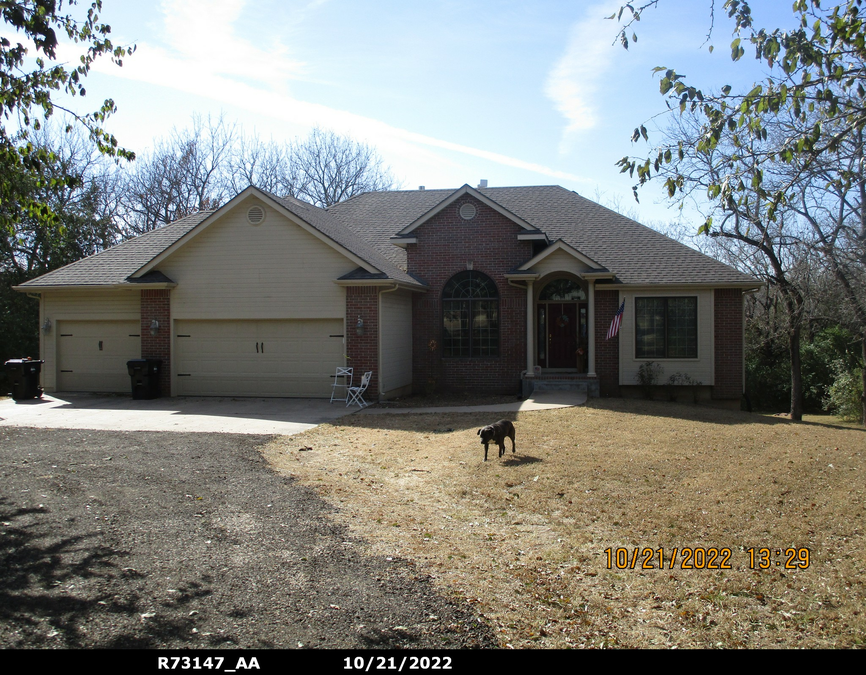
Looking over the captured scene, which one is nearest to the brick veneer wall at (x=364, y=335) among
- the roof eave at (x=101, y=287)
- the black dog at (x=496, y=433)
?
the roof eave at (x=101, y=287)

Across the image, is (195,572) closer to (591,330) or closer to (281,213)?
(281,213)

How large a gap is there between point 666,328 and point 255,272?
10.7m

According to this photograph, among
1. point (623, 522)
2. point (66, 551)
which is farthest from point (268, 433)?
point (623, 522)

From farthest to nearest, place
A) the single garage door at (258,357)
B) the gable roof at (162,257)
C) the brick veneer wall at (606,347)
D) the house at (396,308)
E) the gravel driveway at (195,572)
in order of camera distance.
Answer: the brick veneer wall at (606,347), the single garage door at (258,357), the house at (396,308), the gable roof at (162,257), the gravel driveway at (195,572)

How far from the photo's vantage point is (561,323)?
17969 millimetres

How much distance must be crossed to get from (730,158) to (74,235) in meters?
30.9

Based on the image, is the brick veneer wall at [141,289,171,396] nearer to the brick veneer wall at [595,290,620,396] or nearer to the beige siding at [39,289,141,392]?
the beige siding at [39,289,141,392]

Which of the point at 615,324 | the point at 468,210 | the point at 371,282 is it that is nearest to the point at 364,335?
the point at 371,282

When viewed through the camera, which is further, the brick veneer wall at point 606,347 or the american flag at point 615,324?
the brick veneer wall at point 606,347

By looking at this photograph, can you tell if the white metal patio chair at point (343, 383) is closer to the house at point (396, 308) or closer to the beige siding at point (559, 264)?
the house at point (396, 308)

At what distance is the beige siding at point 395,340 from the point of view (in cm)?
1554

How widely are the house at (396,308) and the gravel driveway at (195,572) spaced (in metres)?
7.99

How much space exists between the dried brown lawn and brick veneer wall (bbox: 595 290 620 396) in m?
5.50

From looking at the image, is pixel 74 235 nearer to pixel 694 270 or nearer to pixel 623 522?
pixel 694 270
